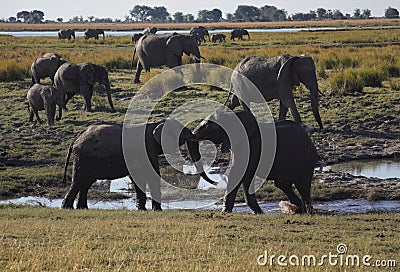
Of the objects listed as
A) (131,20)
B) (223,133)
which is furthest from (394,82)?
(131,20)

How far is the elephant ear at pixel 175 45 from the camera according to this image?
25.8 m

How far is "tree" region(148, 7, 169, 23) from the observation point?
185625mm

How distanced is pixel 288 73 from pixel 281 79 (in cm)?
20

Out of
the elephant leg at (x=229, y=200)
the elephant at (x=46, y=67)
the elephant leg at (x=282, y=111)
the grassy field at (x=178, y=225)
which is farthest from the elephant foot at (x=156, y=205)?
the elephant at (x=46, y=67)

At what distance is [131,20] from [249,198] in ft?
612

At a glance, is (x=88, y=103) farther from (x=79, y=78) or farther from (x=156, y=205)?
(x=156, y=205)

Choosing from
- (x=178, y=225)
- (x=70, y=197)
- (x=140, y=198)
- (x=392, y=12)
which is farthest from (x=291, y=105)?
(x=392, y=12)

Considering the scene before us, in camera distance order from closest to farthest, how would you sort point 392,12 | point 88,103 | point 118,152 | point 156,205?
point 156,205, point 118,152, point 88,103, point 392,12

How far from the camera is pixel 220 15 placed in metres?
186

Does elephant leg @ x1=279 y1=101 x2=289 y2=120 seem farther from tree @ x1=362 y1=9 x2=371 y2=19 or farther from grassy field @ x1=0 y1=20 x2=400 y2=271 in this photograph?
tree @ x1=362 y1=9 x2=371 y2=19

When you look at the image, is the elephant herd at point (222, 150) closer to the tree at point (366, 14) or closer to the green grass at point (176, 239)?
the green grass at point (176, 239)

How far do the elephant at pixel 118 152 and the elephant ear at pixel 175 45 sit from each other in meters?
14.7

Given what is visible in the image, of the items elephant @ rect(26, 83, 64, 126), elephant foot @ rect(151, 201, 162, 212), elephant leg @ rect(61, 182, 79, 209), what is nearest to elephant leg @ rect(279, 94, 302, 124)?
elephant @ rect(26, 83, 64, 126)

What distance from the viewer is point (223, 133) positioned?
1090 cm
